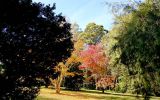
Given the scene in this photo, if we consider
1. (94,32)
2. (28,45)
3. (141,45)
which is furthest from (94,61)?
(94,32)

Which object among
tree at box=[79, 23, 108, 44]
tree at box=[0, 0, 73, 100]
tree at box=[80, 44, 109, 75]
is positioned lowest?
tree at box=[0, 0, 73, 100]

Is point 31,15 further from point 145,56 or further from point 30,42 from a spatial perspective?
point 145,56

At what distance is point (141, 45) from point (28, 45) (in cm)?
1032

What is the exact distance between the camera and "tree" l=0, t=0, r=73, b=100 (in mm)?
12898

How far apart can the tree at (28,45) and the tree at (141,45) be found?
27.7 ft

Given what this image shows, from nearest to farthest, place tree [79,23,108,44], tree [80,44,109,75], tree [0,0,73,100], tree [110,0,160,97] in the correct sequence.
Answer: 1. tree [0,0,73,100]
2. tree [110,0,160,97]
3. tree [80,44,109,75]
4. tree [79,23,108,44]

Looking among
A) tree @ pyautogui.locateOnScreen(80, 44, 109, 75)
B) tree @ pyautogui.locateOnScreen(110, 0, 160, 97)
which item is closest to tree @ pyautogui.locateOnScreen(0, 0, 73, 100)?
tree @ pyautogui.locateOnScreen(110, 0, 160, 97)

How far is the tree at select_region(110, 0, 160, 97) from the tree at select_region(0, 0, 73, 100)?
8.44m

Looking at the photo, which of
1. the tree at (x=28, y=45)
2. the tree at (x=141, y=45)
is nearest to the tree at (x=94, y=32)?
the tree at (x=141, y=45)

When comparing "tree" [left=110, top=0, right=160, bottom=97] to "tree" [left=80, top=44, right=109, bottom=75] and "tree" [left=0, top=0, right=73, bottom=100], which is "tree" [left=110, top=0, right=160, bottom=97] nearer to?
"tree" [left=0, top=0, right=73, bottom=100]

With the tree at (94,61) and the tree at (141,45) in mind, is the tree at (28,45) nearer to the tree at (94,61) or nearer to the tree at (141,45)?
the tree at (141,45)

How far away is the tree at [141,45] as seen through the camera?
2205 centimetres

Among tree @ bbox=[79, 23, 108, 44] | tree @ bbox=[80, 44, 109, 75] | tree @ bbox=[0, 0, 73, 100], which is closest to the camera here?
tree @ bbox=[0, 0, 73, 100]

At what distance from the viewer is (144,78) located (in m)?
23.8
